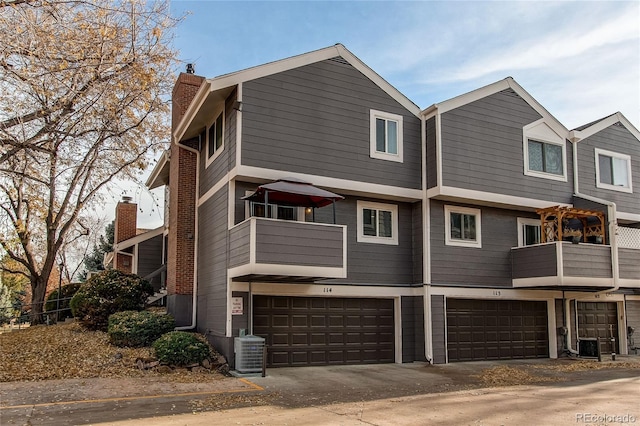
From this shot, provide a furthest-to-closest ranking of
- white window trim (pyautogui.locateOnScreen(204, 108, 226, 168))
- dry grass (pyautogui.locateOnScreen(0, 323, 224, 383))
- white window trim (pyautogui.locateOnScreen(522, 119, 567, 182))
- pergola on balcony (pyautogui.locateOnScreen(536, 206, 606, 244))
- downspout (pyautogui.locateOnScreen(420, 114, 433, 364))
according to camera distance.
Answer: white window trim (pyautogui.locateOnScreen(522, 119, 567, 182)) → pergola on balcony (pyautogui.locateOnScreen(536, 206, 606, 244)) → downspout (pyautogui.locateOnScreen(420, 114, 433, 364)) → white window trim (pyautogui.locateOnScreen(204, 108, 226, 168)) → dry grass (pyautogui.locateOnScreen(0, 323, 224, 383))

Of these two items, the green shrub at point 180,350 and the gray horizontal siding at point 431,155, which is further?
the gray horizontal siding at point 431,155

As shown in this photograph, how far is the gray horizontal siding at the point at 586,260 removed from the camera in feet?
53.9

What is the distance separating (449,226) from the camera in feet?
54.5

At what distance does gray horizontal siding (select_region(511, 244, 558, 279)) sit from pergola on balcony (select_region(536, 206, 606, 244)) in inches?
23.2

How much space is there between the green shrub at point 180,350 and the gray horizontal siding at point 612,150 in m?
13.5

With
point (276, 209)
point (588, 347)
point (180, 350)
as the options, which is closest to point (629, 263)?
point (588, 347)

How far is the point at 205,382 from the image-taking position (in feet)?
40.1

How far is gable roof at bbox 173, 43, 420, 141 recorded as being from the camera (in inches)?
559

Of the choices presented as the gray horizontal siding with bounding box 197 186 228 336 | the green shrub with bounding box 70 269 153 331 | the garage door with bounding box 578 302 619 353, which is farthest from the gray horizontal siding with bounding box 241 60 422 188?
the garage door with bounding box 578 302 619 353

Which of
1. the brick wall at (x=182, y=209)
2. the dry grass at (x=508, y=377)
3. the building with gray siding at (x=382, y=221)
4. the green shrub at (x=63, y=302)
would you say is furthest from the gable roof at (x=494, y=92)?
the green shrub at (x=63, y=302)

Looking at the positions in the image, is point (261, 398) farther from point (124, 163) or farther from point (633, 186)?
point (633, 186)

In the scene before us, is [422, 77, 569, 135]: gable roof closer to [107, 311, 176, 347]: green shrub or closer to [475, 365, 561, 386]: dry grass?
[475, 365, 561, 386]: dry grass

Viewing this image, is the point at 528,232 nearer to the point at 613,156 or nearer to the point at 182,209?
the point at 613,156

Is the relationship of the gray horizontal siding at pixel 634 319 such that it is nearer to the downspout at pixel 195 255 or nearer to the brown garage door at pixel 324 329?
the brown garage door at pixel 324 329
